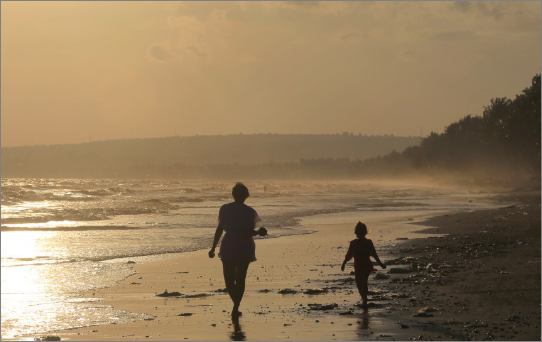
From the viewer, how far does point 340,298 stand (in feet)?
33.3

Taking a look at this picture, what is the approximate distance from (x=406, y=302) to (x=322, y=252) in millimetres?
6923

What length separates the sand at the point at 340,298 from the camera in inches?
307

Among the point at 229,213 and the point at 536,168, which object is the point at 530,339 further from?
the point at 536,168

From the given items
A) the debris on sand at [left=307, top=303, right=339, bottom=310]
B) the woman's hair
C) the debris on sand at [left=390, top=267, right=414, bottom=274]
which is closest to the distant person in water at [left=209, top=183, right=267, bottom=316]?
the woman's hair

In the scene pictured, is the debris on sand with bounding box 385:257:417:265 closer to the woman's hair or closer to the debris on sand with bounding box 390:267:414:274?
the debris on sand with bounding box 390:267:414:274

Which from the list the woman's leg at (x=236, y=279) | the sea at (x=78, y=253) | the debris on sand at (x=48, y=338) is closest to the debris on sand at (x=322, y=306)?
the woman's leg at (x=236, y=279)

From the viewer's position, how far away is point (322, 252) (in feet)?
54.3

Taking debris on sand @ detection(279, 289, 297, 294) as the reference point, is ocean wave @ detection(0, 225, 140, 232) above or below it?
above

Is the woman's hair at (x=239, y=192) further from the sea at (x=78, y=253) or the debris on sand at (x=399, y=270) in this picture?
the debris on sand at (x=399, y=270)

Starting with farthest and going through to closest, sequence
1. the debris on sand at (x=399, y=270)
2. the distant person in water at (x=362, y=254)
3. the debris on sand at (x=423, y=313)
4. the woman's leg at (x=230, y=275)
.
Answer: the debris on sand at (x=399, y=270) → the distant person in water at (x=362, y=254) → the woman's leg at (x=230, y=275) → the debris on sand at (x=423, y=313)

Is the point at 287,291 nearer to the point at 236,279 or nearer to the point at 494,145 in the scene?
the point at 236,279

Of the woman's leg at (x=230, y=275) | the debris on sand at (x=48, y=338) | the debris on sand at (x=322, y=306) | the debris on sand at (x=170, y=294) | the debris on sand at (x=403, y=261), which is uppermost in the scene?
the woman's leg at (x=230, y=275)

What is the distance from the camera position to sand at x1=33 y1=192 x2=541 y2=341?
25.6ft

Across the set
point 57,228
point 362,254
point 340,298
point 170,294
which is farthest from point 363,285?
point 57,228
